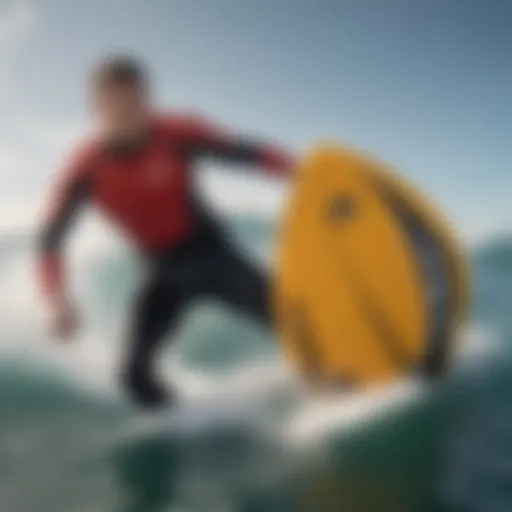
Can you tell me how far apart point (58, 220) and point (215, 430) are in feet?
1.23

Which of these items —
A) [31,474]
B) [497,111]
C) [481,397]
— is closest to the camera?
[31,474]

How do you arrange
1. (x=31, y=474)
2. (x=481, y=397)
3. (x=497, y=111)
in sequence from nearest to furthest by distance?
(x=31, y=474) → (x=481, y=397) → (x=497, y=111)

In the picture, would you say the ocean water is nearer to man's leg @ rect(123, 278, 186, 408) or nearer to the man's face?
man's leg @ rect(123, 278, 186, 408)

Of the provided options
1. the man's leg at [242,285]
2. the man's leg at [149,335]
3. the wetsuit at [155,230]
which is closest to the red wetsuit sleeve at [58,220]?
the wetsuit at [155,230]

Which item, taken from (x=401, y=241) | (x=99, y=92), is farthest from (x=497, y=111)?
(x=99, y=92)

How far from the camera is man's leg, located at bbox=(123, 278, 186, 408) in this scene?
1636mm

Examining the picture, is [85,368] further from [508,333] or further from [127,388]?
[508,333]

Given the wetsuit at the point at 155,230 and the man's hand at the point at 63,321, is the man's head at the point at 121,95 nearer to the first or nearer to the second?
the wetsuit at the point at 155,230

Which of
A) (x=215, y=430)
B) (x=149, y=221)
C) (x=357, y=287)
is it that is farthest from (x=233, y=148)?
(x=215, y=430)

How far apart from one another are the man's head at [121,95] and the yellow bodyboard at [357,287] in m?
0.25

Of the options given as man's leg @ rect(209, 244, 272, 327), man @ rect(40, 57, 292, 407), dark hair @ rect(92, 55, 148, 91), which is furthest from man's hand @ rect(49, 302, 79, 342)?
dark hair @ rect(92, 55, 148, 91)

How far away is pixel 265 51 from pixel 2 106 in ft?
1.34

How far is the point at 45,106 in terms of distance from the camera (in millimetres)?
1702

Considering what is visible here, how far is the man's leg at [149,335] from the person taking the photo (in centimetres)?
164
